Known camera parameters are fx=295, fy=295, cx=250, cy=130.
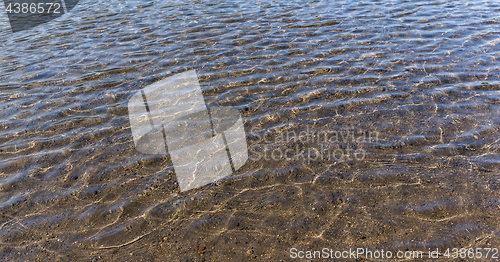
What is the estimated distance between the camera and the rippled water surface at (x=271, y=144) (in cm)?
386

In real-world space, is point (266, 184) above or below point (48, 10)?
below

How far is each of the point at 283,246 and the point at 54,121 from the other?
5.56 meters

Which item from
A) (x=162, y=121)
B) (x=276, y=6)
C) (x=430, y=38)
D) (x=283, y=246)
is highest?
(x=276, y=6)

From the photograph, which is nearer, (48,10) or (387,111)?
(387,111)

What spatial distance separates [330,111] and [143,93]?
450 centimetres

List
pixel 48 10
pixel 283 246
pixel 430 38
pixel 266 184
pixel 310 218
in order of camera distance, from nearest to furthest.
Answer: pixel 283 246 → pixel 310 218 → pixel 266 184 → pixel 430 38 → pixel 48 10

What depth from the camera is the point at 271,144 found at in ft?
17.8

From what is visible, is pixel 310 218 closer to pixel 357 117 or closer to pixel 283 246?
pixel 283 246

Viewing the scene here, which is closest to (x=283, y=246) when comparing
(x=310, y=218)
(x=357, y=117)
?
(x=310, y=218)

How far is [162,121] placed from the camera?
6.18 metres

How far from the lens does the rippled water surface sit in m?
3.86

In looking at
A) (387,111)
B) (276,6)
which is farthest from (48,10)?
(387,111)

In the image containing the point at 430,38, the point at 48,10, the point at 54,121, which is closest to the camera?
A: the point at 54,121

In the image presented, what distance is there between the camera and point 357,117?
19.3 ft
